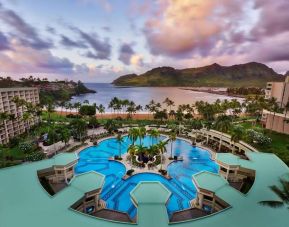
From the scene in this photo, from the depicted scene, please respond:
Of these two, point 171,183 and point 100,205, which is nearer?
point 100,205

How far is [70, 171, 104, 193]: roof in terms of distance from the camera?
2411 centimetres

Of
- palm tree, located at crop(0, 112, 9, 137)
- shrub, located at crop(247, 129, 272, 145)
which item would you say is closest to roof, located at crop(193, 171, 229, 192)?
shrub, located at crop(247, 129, 272, 145)

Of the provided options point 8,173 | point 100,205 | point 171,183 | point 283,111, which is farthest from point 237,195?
point 283,111

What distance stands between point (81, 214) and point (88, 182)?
6.77 m

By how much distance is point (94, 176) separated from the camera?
26.8 meters

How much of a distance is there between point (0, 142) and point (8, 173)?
2745 cm

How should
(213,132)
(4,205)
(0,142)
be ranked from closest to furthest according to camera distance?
(4,205) < (0,142) < (213,132)

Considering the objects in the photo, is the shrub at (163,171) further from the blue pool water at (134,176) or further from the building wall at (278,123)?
the building wall at (278,123)

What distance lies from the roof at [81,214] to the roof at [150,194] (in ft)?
3.05

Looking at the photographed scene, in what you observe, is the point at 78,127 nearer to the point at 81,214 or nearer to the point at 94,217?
the point at 81,214

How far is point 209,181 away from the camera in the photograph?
25500 mm

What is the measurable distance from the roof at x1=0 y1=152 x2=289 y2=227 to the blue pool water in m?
8.63

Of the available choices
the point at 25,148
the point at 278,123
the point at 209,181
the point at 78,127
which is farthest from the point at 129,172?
the point at 278,123

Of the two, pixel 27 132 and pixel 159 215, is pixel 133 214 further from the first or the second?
pixel 27 132
